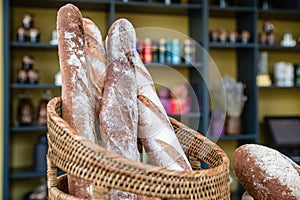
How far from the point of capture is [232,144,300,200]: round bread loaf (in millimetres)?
681

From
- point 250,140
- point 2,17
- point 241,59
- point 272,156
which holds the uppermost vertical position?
point 2,17

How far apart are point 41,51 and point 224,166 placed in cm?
273

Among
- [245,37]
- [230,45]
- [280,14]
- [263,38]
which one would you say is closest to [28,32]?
[230,45]

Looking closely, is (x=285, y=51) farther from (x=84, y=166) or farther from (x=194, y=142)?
(x=84, y=166)

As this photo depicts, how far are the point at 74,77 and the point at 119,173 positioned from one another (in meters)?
0.23

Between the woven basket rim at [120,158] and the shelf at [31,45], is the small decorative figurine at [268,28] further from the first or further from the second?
the woven basket rim at [120,158]

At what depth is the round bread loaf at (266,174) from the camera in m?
0.68

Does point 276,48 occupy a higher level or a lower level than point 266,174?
higher

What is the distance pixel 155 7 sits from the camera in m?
3.19

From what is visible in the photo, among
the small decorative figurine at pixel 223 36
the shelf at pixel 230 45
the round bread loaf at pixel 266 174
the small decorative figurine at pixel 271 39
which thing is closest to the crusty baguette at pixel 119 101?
the round bread loaf at pixel 266 174

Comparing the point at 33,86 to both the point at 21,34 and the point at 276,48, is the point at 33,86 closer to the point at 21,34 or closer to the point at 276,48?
the point at 21,34

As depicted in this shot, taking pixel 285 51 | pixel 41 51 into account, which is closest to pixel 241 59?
pixel 285 51

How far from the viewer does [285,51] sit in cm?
375

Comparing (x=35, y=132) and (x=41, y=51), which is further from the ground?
(x=41, y=51)
